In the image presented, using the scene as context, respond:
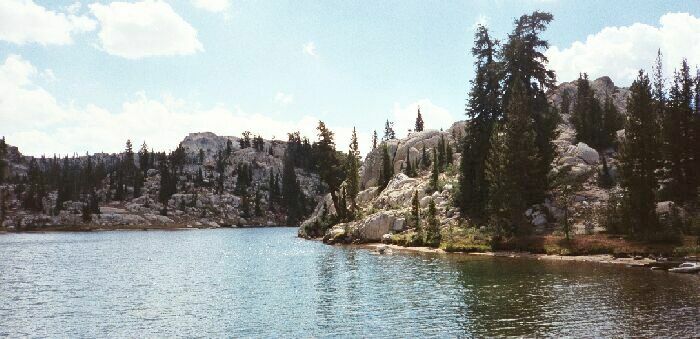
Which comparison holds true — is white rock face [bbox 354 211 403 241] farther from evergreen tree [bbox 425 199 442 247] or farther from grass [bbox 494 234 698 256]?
grass [bbox 494 234 698 256]

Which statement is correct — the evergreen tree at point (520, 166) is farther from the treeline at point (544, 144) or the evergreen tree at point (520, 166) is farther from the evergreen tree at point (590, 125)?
the evergreen tree at point (590, 125)

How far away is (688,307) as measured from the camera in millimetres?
33469

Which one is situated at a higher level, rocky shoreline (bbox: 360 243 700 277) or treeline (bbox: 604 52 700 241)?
treeline (bbox: 604 52 700 241)

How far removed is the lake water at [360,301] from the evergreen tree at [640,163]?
13.2 metres

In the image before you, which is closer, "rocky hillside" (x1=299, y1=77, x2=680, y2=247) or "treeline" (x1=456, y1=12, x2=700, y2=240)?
"treeline" (x1=456, y1=12, x2=700, y2=240)

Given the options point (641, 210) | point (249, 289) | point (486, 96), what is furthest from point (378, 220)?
point (249, 289)

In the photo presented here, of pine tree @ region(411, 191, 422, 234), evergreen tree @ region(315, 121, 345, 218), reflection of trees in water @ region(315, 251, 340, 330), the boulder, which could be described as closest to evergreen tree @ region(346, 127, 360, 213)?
evergreen tree @ region(315, 121, 345, 218)

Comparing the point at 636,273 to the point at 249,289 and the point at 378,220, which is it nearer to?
the point at 249,289

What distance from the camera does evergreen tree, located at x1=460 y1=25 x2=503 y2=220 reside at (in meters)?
90.9

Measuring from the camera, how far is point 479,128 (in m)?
99.6

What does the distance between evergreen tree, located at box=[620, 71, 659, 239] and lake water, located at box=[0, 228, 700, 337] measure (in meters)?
13.2

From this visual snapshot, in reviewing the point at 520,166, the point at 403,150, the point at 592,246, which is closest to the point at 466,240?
the point at 520,166

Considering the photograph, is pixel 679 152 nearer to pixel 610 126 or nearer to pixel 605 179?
pixel 605 179

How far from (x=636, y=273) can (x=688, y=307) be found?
1706 cm
